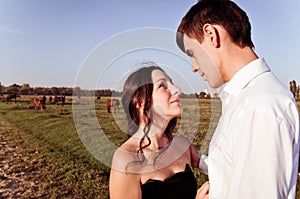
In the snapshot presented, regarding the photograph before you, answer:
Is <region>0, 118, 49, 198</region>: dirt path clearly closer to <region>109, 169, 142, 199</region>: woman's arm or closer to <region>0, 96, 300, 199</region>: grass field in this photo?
<region>0, 96, 300, 199</region>: grass field

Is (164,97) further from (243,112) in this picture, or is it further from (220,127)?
(243,112)

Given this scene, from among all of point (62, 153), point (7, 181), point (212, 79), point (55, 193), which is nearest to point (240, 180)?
point (212, 79)

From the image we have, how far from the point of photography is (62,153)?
27.3ft

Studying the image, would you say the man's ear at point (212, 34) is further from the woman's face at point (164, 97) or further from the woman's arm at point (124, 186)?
the woman's arm at point (124, 186)

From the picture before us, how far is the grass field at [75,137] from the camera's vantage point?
171 cm

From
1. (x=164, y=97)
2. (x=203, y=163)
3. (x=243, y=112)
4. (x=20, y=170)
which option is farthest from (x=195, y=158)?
(x=20, y=170)

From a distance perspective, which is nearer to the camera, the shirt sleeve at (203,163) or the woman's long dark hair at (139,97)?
the woman's long dark hair at (139,97)

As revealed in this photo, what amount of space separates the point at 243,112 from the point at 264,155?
0.14 metres

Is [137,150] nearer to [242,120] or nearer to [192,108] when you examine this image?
[192,108]

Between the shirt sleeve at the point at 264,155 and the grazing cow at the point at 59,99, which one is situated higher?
the grazing cow at the point at 59,99

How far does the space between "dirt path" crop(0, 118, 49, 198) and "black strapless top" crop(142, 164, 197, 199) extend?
4.05 metres

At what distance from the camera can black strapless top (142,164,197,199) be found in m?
1.95

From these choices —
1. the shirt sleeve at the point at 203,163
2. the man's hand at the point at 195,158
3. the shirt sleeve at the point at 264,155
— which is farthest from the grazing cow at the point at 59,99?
the shirt sleeve at the point at 264,155

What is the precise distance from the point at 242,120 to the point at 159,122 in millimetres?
1098
